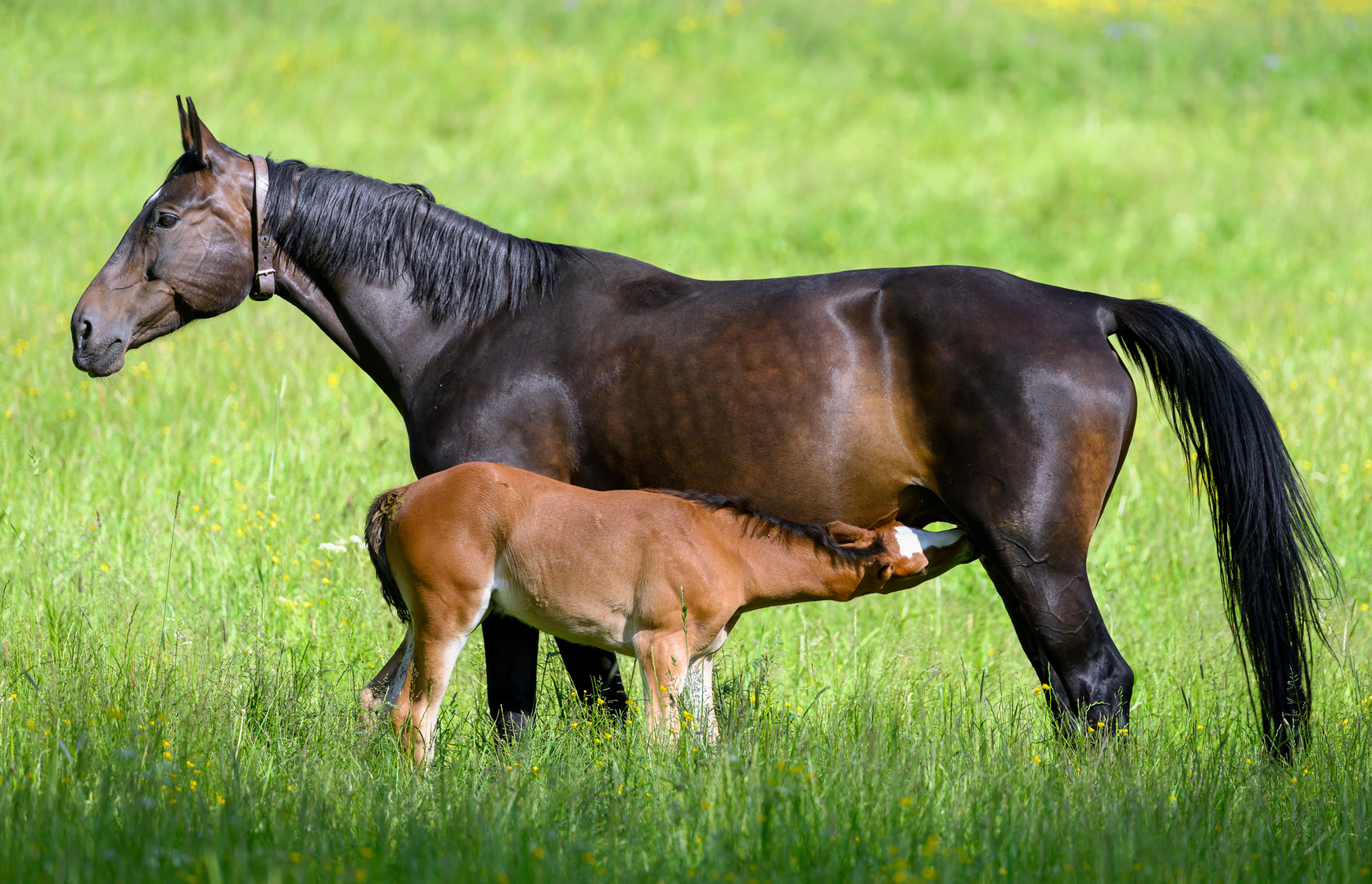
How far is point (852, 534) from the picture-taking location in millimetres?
3537

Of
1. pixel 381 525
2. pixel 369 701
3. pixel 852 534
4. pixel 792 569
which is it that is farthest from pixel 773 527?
pixel 369 701

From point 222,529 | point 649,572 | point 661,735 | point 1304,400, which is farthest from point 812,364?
point 1304,400

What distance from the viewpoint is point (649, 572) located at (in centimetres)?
351

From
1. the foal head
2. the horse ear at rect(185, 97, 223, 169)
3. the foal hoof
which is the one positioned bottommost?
the foal hoof

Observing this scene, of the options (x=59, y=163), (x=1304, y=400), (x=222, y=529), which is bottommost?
(x=222, y=529)

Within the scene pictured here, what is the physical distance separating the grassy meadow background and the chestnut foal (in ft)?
0.94

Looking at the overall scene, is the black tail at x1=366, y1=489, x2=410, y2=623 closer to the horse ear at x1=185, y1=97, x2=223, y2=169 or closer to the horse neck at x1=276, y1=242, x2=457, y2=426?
the horse neck at x1=276, y1=242, x2=457, y2=426

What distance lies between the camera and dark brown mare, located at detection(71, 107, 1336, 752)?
3.54 m

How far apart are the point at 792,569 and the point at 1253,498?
1.44m

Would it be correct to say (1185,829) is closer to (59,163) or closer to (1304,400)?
(1304,400)

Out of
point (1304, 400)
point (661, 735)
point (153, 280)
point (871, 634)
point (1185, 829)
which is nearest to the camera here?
point (1185, 829)

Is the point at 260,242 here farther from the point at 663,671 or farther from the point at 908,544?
the point at 908,544

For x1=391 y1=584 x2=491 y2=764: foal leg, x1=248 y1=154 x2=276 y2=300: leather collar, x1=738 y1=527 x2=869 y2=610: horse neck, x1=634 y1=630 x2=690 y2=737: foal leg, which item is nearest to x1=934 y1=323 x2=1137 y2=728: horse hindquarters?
x1=738 y1=527 x2=869 y2=610: horse neck

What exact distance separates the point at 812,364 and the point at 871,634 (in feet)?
5.93
